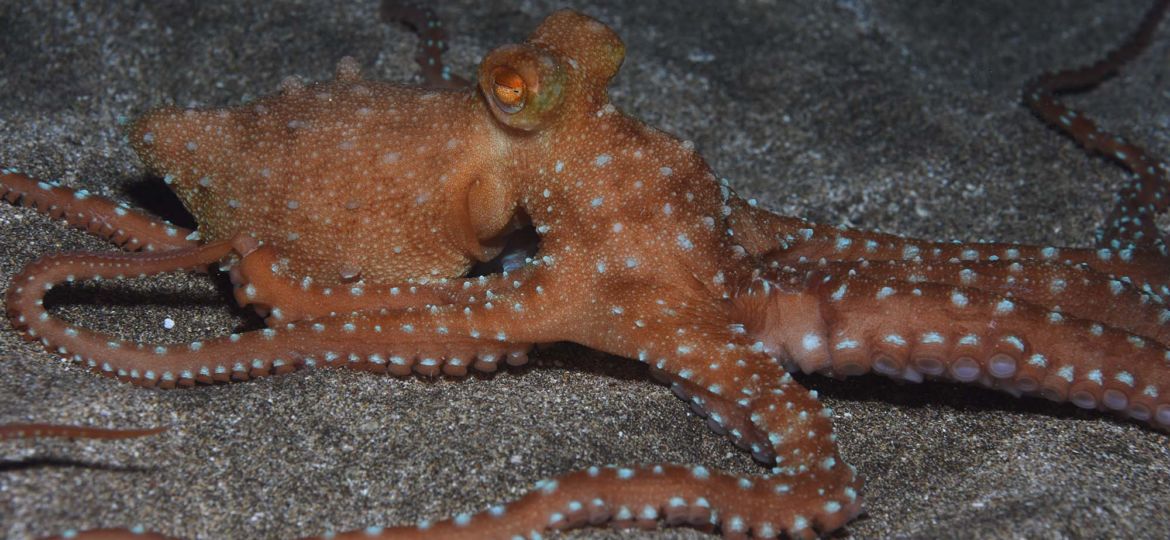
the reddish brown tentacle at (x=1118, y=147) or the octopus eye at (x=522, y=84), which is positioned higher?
the octopus eye at (x=522, y=84)

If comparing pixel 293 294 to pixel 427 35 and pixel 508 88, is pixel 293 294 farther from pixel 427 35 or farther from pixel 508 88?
pixel 427 35

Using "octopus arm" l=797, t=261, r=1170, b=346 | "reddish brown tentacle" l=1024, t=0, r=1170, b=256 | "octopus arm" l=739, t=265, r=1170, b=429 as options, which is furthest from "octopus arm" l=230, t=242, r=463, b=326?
"reddish brown tentacle" l=1024, t=0, r=1170, b=256

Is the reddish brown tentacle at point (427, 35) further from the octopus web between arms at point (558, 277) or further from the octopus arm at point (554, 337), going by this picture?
the octopus arm at point (554, 337)

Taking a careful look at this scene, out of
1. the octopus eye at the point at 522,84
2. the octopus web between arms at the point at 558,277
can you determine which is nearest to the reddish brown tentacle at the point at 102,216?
the octopus web between arms at the point at 558,277

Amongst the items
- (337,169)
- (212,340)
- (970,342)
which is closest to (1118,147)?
(970,342)

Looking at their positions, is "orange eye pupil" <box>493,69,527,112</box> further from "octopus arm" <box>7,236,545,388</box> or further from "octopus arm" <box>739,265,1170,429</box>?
"octopus arm" <box>739,265,1170,429</box>
